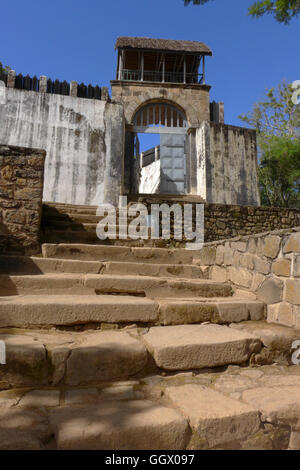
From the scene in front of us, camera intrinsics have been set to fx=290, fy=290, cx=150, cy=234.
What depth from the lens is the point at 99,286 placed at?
2.42 metres

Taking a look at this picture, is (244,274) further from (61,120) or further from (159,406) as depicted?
(61,120)

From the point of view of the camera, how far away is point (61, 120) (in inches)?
347

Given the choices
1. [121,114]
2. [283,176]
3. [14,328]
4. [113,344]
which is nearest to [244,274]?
[113,344]

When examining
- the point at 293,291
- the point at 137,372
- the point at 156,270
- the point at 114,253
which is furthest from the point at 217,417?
the point at 114,253

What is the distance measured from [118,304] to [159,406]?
2.57ft

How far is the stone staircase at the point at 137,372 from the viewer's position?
1.12m

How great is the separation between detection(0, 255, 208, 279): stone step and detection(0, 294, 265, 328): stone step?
781 mm

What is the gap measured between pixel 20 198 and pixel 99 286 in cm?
152

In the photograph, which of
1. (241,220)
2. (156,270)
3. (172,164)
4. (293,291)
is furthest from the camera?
(172,164)

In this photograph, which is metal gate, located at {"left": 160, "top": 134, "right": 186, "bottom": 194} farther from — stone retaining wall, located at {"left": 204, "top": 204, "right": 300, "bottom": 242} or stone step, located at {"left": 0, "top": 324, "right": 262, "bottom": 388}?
stone step, located at {"left": 0, "top": 324, "right": 262, "bottom": 388}

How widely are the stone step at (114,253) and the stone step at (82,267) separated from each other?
347 millimetres

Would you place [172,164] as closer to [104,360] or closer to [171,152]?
[171,152]

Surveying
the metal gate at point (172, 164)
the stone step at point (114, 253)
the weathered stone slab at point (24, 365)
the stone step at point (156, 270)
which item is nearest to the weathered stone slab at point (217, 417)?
the weathered stone slab at point (24, 365)

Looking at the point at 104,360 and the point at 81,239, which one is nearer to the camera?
the point at 104,360
